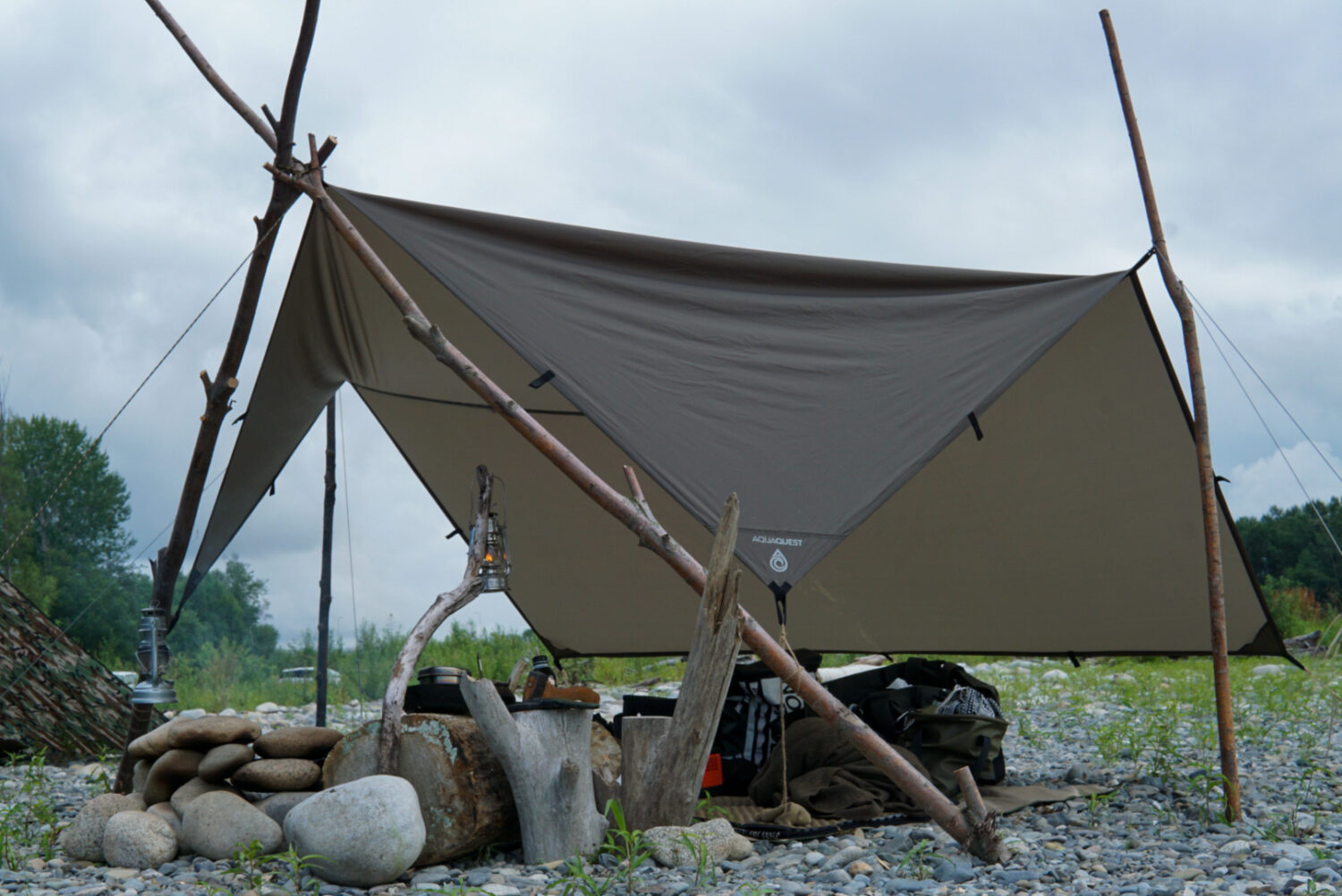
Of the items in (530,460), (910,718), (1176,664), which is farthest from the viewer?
(1176,664)

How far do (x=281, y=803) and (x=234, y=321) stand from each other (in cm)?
171

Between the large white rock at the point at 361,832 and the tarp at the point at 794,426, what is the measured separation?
1100 mm

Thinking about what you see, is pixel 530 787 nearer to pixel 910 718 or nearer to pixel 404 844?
pixel 404 844

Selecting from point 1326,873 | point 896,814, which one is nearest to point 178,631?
point 896,814

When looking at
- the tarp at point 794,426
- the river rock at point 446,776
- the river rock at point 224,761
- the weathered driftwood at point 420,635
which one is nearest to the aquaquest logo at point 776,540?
the tarp at point 794,426

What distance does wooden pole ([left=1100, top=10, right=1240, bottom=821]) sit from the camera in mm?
3566

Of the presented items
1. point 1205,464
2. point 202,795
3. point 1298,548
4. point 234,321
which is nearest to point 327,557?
point 234,321

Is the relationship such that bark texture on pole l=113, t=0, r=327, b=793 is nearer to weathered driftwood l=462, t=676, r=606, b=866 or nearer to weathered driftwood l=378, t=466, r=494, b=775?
weathered driftwood l=378, t=466, r=494, b=775

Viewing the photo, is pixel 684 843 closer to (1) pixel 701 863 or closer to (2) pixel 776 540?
(1) pixel 701 863

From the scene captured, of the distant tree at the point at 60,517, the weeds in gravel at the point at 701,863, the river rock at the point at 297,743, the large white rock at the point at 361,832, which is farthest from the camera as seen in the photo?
the distant tree at the point at 60,517

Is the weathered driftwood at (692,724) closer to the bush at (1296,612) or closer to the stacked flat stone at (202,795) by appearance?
Result: the stacked flat stone at (202,795)

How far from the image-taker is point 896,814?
11.5ft

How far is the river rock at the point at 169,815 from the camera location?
3.22 meters

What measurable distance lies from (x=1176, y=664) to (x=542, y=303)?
919 centimetres
